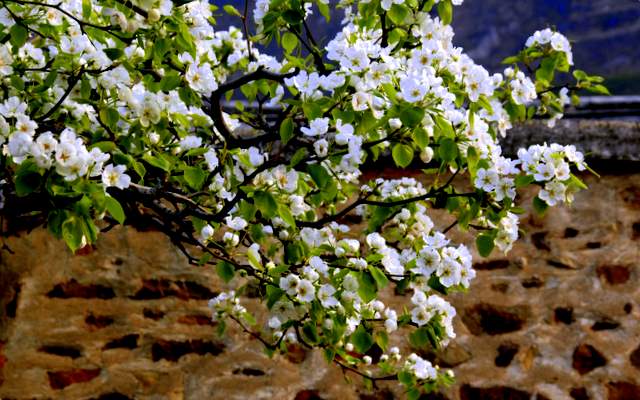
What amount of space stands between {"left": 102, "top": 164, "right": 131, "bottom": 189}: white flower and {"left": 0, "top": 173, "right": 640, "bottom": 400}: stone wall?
5.81 feet

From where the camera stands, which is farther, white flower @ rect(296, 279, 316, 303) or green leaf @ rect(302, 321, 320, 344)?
green leaf @ rect(302, 321, 320, 344)

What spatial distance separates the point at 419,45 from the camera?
8.28 ft

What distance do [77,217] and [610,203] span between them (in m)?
2.79

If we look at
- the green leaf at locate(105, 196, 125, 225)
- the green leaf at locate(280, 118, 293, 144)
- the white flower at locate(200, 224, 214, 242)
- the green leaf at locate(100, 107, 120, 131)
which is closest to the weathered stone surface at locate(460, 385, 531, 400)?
the white flower at locate(200, 224, 214, 242)

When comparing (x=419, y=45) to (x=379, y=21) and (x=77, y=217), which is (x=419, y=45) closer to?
(x=379, y=21)

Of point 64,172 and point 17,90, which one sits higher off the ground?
point 17,90

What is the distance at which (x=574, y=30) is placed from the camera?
45.8 m

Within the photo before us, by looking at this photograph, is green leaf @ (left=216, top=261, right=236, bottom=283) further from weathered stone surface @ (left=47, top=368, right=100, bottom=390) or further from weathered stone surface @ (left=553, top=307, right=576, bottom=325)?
weathered stone surface @ (left=553, top=307, right=576, bottom=325)

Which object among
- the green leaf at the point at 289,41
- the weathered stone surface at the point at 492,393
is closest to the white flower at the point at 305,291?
the green leaf at the point at 289,41

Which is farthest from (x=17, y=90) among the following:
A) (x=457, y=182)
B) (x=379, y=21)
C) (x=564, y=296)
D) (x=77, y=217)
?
(x=564, y=296)

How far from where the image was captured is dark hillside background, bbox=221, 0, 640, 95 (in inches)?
1720

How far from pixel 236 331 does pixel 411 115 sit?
6.37 feet

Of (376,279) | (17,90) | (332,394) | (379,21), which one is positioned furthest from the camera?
(332,394)

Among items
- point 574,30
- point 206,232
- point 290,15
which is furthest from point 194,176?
point 574,30
